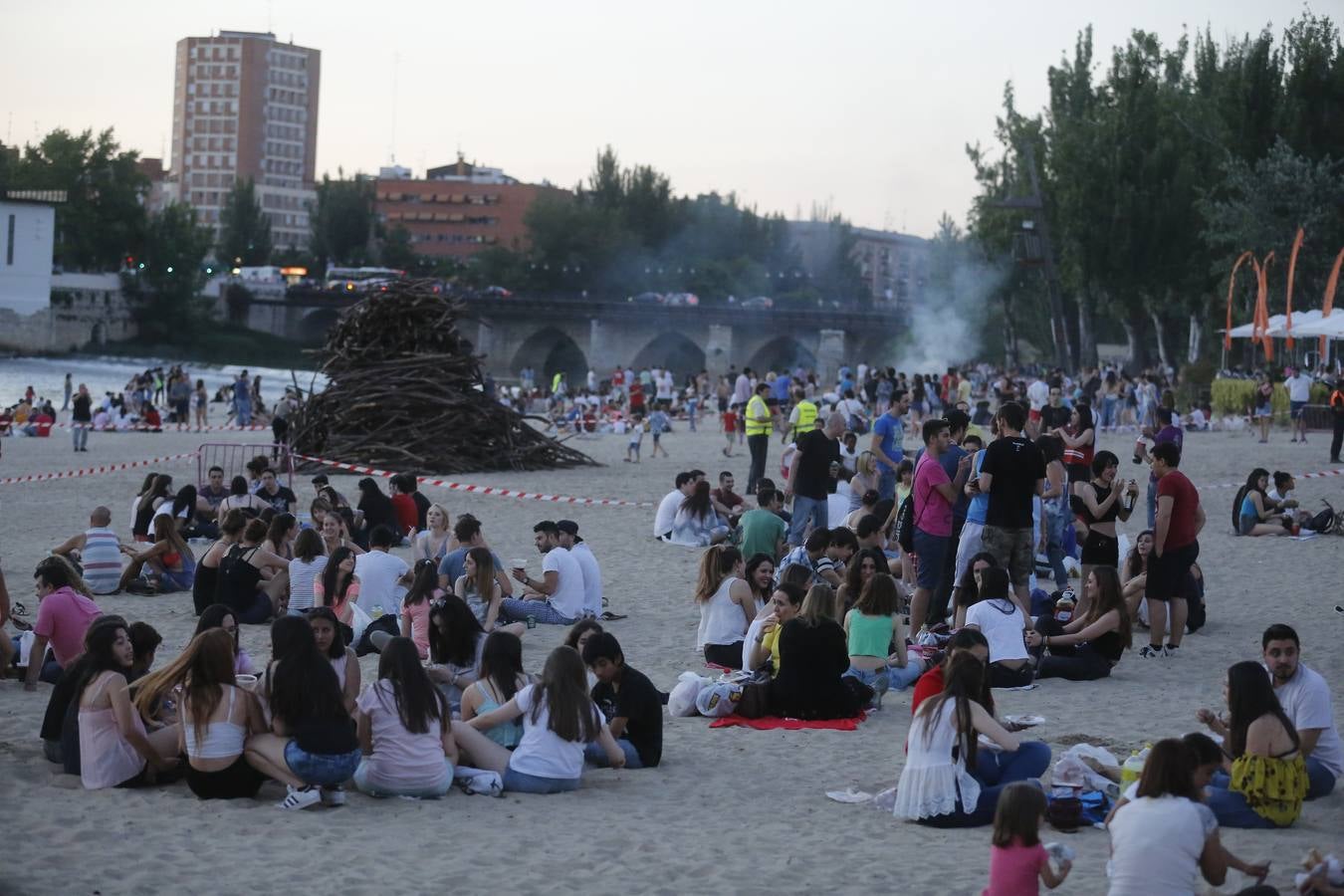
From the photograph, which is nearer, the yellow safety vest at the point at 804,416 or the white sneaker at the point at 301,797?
the white sneaker at the point at 301,797

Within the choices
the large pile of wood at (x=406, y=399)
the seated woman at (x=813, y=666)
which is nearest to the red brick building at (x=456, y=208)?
the large pile of wood at (x=406, y=399)

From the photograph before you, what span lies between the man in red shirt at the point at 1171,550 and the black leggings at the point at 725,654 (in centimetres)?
270

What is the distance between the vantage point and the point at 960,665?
681 centimetres

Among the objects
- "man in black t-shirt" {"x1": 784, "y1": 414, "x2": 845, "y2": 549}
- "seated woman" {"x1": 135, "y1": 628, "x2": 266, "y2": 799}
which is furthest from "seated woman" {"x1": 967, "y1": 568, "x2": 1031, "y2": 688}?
"man in black t-shirt" {"x1": 784, "y1": 414, "x2": 845, "y2": 549}

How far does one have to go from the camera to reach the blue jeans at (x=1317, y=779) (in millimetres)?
7016

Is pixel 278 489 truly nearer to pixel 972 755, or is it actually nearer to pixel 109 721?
pixel 109 721

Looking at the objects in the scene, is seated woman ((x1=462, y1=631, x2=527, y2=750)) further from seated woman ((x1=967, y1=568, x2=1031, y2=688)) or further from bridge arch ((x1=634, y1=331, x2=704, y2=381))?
bridge arch ((x1=634, y1=331, x2=704, y2=381))

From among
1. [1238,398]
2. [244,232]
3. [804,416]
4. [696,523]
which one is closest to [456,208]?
[244,232]

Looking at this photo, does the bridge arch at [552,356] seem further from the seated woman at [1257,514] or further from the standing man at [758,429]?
the seated woman at [1257,514]

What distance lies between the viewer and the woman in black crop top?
11141mm

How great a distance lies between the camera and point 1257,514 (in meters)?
16.9

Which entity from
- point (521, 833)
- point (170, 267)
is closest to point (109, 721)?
point (521, 833)

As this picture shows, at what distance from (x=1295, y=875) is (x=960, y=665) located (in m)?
1.54

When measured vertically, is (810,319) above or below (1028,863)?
above
